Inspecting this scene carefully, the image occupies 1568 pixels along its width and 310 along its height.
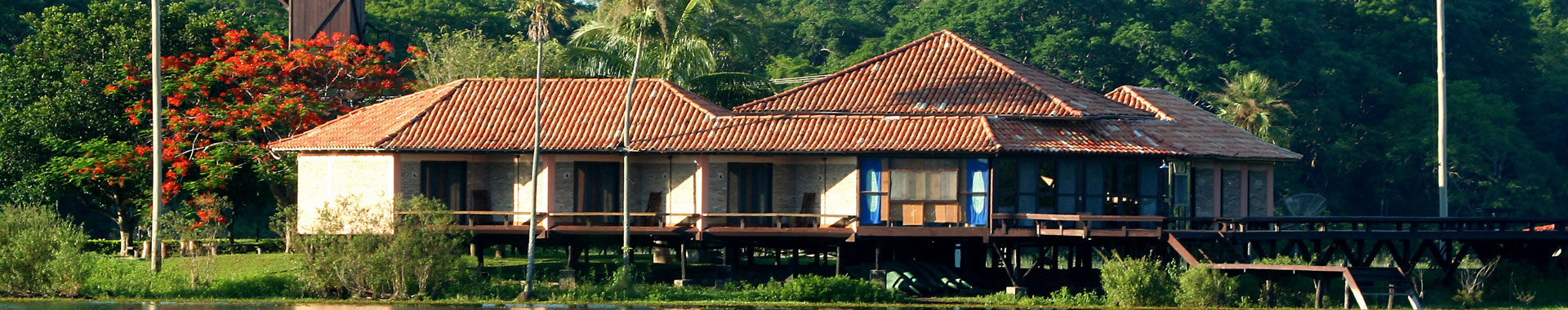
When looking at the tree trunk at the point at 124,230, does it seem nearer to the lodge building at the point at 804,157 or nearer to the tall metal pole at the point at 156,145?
the tall metal pole at the point at 156,145

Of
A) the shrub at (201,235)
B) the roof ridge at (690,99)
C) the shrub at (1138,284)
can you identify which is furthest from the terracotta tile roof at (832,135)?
the shrub at (201,235)

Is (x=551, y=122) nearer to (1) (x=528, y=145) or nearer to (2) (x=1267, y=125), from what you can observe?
(1) (x=528, y=145)

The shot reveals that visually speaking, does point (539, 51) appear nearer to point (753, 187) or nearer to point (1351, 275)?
point (753, 187)

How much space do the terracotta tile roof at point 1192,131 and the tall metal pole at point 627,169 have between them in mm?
11495

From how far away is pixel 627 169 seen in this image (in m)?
45.0

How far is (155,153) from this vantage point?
47.5 m

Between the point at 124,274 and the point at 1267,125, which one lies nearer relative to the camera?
the point at 124,274

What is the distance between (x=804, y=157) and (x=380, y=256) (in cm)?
963

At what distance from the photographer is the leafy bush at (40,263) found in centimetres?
4362

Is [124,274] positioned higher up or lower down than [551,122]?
lower down

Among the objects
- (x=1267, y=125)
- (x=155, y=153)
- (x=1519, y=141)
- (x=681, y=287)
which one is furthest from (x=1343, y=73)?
(x=155, y=153)

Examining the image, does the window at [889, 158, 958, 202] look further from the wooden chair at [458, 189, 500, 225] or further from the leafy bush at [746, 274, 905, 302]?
the wooden chair at [458, 189, 500, 225]

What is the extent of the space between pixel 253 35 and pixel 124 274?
12.0m

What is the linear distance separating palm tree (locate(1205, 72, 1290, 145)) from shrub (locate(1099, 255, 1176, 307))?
57.7 ft
